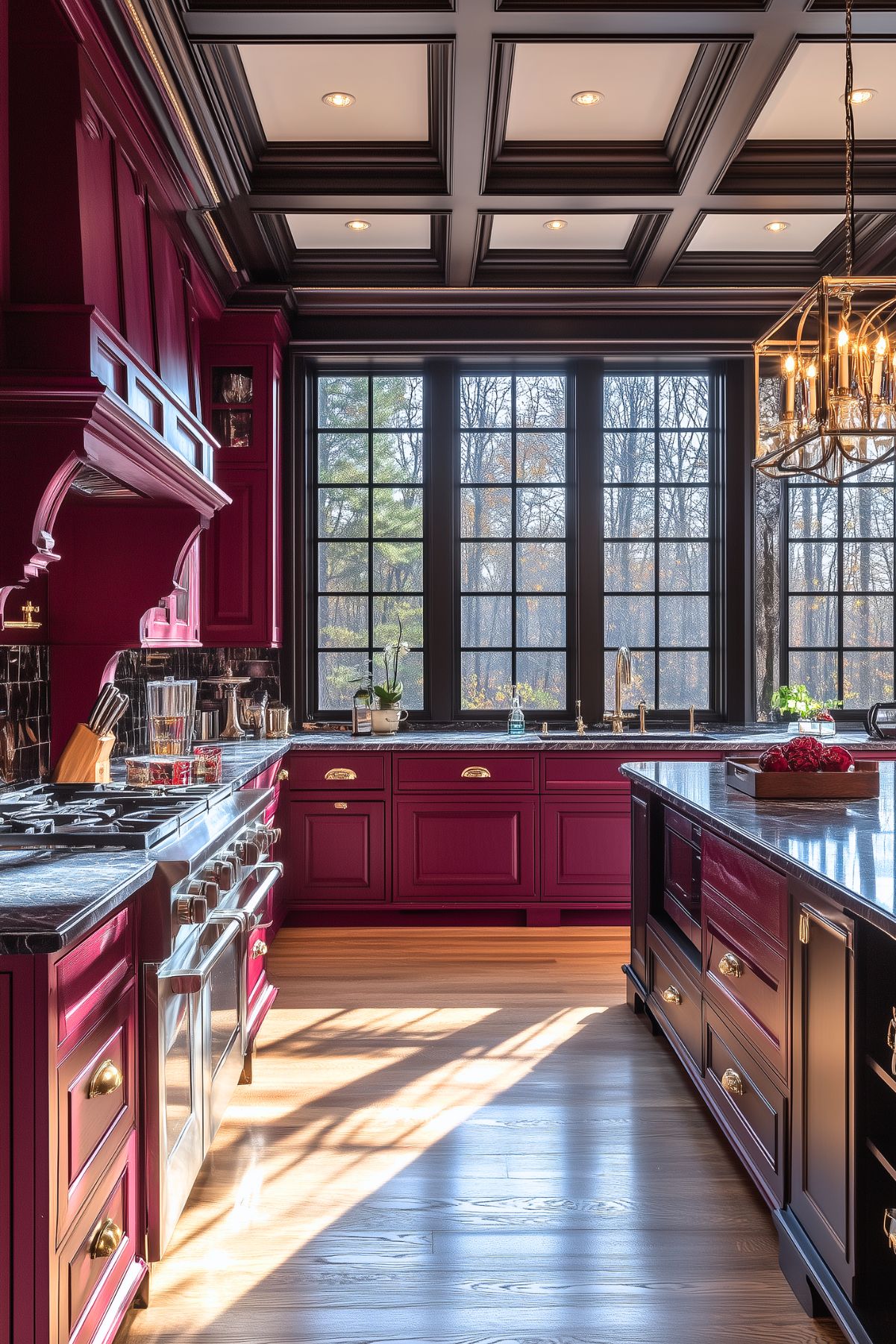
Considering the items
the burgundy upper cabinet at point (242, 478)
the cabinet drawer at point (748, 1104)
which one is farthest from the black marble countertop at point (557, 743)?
the cabinet drawer at point (748, 1104)

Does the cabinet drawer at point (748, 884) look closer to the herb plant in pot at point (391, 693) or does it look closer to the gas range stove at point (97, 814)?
the gas range stove at point (97, 814)

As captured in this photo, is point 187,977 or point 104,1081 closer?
point 104,1081

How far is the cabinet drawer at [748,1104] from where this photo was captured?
2.03 meters

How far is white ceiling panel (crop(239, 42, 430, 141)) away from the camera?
10.1 feet

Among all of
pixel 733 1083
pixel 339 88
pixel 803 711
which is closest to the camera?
pixel 733 1083

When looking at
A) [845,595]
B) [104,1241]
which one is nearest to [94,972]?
[104,1241]

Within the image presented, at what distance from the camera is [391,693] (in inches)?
196

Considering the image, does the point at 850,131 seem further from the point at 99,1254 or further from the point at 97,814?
the point at 99,1254

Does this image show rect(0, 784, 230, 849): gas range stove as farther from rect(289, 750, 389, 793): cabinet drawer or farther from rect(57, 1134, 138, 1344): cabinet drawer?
rect(289, 750, 389, 793): cabinet drawer

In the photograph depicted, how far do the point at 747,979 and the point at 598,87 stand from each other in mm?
2917

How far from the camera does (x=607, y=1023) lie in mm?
3348

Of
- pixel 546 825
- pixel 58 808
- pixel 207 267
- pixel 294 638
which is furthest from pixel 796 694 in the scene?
pixel 58 808

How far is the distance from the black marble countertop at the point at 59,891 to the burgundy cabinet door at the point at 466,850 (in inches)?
108

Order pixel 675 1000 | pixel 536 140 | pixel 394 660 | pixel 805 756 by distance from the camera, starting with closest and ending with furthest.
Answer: pixel 805 756, pixel 675 1000, pixel 536 140, pixel 394 660
